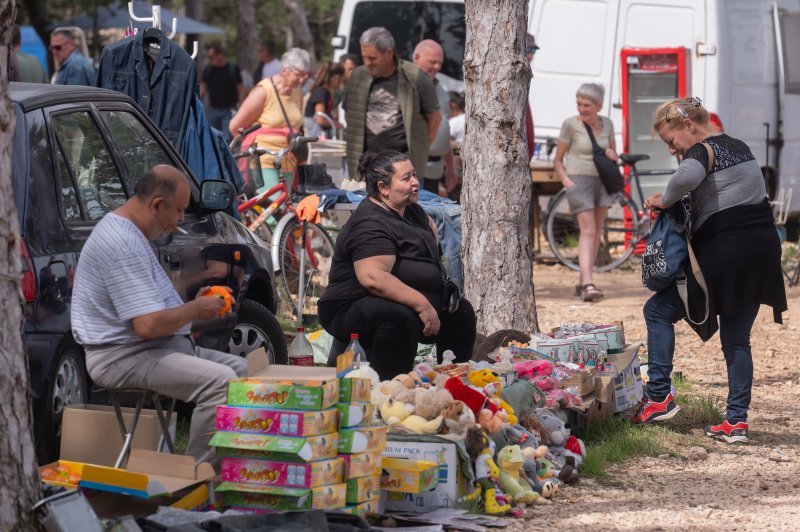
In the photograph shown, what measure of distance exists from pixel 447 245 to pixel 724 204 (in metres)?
3.38

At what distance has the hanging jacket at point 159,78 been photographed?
852 cm

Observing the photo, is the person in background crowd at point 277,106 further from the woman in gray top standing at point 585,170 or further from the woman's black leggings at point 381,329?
the woman's black leggings at point 381,329

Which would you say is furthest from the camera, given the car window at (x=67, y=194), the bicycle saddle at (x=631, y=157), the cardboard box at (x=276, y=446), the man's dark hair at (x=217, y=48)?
the man's dark hair at (x=217, y=48)

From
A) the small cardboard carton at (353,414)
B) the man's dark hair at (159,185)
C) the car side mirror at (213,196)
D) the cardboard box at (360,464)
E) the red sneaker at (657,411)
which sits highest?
the man's dark hair at (159,185)

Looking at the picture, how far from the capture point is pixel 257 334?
23.1 feet

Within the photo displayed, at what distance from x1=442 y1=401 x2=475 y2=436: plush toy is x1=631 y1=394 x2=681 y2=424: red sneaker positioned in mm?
1772

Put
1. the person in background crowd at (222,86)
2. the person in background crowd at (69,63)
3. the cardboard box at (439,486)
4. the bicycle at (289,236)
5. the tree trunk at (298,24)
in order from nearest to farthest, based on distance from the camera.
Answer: the cardboard box at (439,486)
the bicycle at (289,236)
the person in background crowd at (69,63)
the person in background crowd at (222,86)
the tree trunk at (298,24)

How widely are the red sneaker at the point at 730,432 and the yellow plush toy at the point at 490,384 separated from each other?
4.46ft

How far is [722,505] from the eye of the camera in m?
5.76

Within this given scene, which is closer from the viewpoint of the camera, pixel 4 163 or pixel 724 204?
pixel 4 163

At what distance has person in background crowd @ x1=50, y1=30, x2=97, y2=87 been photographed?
42.7 ft

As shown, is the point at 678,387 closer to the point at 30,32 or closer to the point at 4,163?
the point at 4,163

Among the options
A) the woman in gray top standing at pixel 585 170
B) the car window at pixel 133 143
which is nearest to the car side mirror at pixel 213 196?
the car window at pixel 133 143

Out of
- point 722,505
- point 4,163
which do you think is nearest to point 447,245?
point 722,505
